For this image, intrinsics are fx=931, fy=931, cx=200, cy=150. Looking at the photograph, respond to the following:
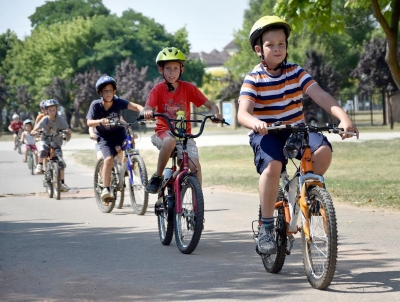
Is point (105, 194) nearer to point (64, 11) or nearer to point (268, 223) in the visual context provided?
point (268, 223)

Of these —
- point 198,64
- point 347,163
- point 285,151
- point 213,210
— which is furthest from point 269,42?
point 198,64

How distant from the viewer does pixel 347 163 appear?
2242 centimetres

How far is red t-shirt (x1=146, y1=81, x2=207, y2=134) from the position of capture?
9.74 metres

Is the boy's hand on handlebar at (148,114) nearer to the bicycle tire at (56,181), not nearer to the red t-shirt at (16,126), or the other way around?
the bicycle tire at (56,181)

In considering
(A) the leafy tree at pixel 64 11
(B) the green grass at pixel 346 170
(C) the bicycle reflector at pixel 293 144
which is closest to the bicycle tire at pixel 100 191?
(B) the green grass at pixel 346 170

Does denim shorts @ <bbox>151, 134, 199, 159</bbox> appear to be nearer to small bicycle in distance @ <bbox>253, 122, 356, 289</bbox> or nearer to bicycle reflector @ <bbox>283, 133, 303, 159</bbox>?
small bicycle in distance @ <bbox>253, 122, 356, 289</bbox>

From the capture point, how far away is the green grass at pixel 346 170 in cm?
1367

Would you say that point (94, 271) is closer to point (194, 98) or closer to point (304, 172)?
point (304, 172)

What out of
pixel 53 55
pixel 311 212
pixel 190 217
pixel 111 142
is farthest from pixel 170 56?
pixel 53 55

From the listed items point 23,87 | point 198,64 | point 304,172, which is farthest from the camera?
point 198,64

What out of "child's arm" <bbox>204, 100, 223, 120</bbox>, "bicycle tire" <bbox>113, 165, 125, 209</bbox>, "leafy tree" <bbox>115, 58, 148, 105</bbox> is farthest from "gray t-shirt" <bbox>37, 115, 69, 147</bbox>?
"leafy tree" <bbox>115, 58, 148, 105</bbox>

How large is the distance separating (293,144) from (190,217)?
2.30 meters

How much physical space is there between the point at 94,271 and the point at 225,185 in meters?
9.67

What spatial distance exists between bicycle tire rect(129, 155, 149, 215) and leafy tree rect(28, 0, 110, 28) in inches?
3640
